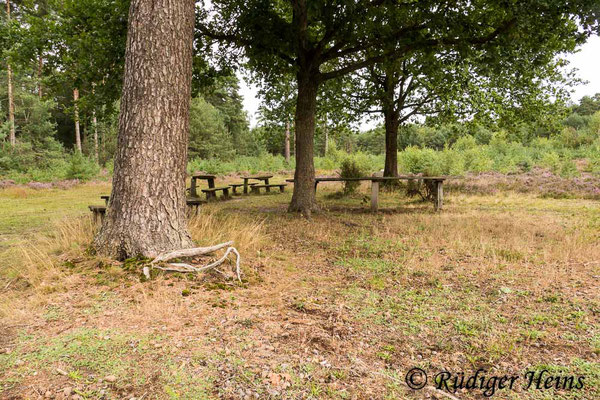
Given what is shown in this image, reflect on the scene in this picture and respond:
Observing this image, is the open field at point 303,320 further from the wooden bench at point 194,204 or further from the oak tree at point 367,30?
the oak tree at point 367,30

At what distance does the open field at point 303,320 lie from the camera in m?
1.94

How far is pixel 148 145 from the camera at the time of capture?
12.0 ft

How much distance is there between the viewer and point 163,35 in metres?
3.75

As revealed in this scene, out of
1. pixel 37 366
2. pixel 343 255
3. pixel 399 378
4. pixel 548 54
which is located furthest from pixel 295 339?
pixel 548 54

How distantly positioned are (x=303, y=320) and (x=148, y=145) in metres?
2.51

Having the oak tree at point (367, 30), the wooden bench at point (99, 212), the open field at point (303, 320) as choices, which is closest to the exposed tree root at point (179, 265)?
the open field at point (303, 320)

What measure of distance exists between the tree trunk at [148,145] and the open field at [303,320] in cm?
42

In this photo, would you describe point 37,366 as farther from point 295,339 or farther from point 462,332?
point 462,332

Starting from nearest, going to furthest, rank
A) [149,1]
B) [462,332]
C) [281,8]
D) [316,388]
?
[316,388], [462,332], [149,1], [281,8]

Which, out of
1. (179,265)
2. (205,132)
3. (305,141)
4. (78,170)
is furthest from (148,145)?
(205,132)

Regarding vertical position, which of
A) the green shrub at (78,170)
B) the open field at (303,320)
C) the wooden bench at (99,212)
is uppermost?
the green shrub at (78,170)

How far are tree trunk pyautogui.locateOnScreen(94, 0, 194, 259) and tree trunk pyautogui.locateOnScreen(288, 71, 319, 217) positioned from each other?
14.4ft

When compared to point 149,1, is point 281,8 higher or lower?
higher

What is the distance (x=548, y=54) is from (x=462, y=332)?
8473 millimetres
